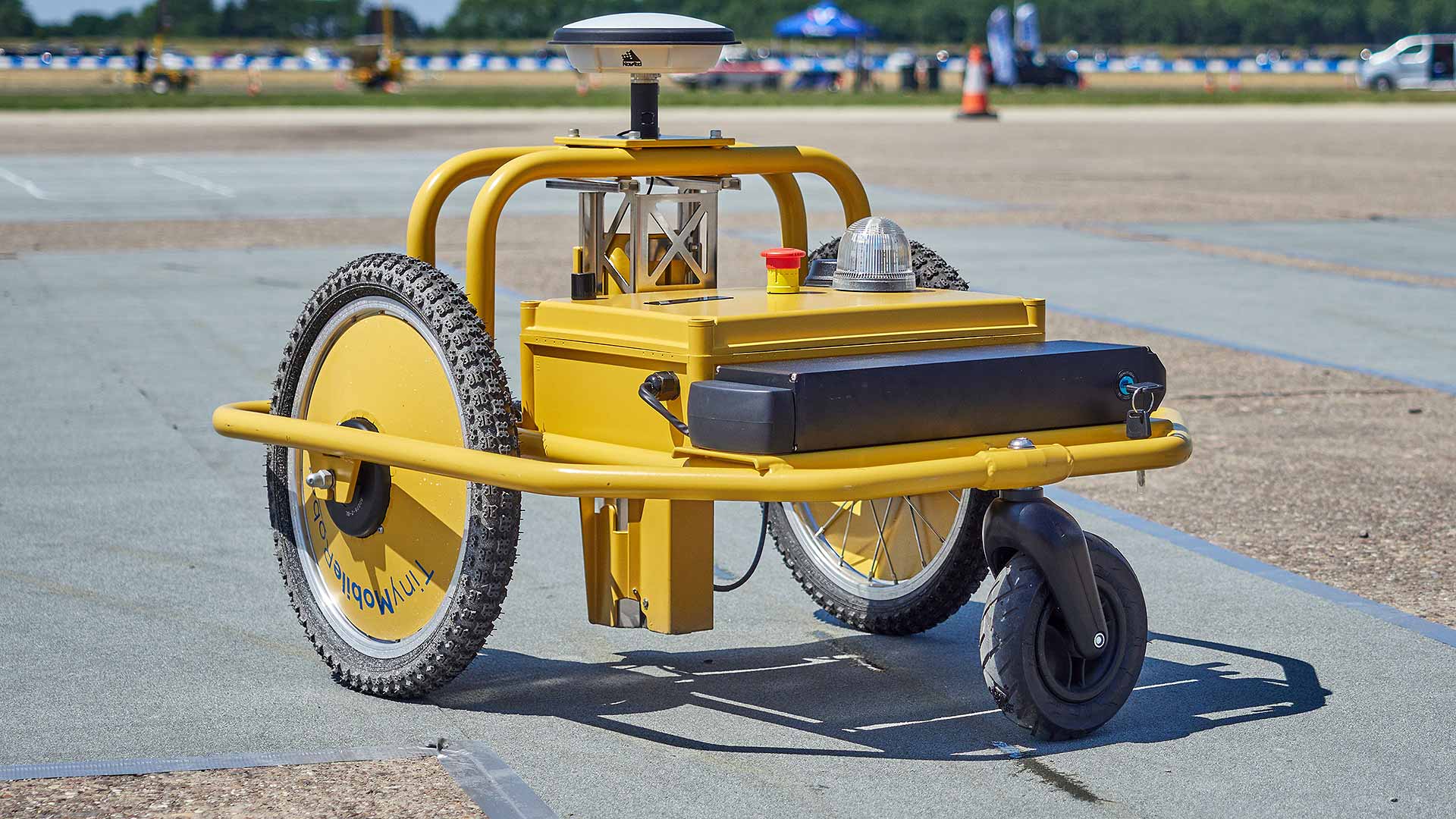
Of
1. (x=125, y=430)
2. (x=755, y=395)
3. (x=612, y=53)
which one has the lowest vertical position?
(x=125, y=430)

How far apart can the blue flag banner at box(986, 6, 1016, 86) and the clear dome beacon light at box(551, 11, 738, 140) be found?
49535 mm

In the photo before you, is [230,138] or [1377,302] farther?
[230,138]

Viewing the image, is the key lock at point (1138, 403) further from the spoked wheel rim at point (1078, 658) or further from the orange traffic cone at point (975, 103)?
the orange traffic cone at point (975, 103)

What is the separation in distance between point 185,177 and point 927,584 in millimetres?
20081

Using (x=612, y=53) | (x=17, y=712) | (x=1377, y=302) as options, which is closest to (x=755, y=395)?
(x=612, y=53)

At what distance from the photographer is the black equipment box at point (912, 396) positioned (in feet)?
12.1

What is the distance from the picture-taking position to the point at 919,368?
3854 millimetres

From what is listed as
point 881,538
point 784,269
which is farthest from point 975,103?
point 784,269

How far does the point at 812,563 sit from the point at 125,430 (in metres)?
3.85

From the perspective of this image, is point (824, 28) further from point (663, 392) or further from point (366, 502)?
point (663, 392)

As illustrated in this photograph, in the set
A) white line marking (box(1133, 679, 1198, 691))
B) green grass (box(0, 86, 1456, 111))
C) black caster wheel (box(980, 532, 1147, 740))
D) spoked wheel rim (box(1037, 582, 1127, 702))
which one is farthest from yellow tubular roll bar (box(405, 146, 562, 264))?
green grass (box(0, 86, 1456, 111))

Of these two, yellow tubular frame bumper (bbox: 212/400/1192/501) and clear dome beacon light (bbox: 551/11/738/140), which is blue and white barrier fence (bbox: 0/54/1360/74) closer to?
clear dome beacon light (bbox: 551/11/738/140)

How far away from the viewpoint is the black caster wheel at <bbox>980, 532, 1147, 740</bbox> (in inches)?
156

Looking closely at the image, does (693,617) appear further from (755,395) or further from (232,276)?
(232,276)
